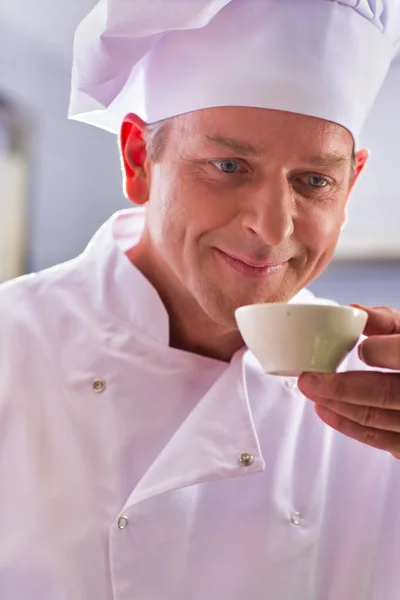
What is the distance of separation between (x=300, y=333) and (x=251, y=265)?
1.33 feet

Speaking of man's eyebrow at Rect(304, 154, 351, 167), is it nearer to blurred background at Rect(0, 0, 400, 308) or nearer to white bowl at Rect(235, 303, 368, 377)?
white bowl at Rect(235, 303, 368, 377)

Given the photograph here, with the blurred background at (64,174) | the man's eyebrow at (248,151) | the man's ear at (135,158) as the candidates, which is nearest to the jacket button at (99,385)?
the man's ear at (135,158)

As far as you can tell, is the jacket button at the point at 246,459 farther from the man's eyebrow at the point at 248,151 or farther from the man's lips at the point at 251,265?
the man's eyebrow at the point at 248,151

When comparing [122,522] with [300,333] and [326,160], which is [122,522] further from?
[326,160]

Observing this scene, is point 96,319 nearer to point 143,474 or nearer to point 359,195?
point 143,474

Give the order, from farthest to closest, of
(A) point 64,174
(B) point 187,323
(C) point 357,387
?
(A) point 64,174
(B) point 187,323
(C) point 357,387

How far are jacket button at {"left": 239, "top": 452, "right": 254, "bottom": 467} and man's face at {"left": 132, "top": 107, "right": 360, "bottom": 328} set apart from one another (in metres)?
0.25

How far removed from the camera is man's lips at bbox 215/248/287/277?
4.52 feet

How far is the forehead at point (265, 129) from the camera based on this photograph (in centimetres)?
138

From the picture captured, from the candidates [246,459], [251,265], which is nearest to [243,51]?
[251,265]

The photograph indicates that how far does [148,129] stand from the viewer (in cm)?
161

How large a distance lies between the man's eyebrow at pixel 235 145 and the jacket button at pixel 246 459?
551 mm

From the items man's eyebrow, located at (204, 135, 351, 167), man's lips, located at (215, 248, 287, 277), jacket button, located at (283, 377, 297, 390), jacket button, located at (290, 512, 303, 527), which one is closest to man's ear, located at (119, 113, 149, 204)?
man's eyebrow, located at (204, 135, 351, 167)

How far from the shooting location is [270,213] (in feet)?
4.37
